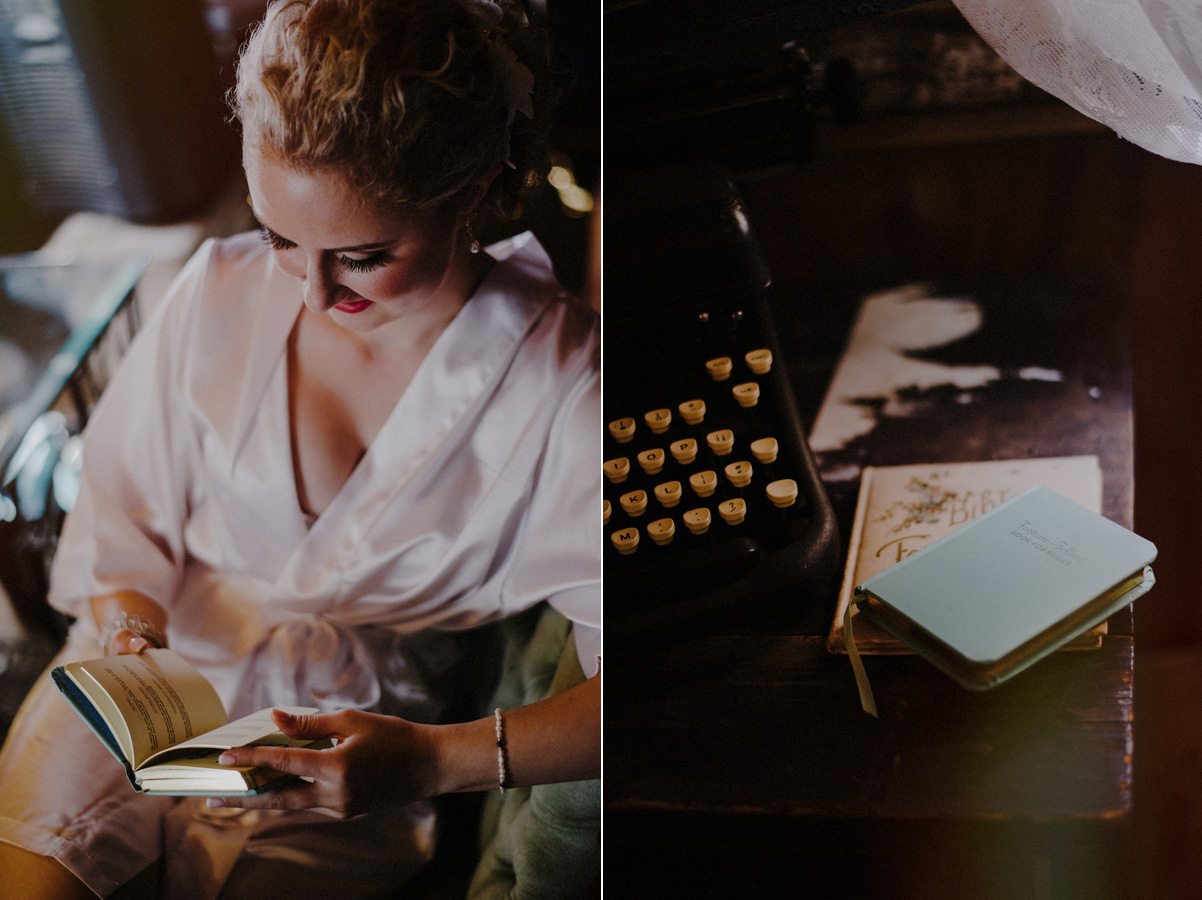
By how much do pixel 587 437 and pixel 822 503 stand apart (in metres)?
0.25

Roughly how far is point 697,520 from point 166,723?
0.54 m

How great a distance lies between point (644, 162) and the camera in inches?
43.9

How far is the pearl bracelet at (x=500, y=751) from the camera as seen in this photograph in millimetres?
868

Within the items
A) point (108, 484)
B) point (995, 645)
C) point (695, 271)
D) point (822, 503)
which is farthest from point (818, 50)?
point (108, 484)

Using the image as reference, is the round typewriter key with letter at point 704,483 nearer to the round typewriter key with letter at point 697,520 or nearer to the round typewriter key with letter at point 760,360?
the round typewriter key with letter at point 697,520

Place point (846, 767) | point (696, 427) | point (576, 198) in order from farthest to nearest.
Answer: point (696, 427) → point (576, 198) → point (846, 767)

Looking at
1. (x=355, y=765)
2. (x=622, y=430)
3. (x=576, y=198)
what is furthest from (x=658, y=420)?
(x=355, y=765)

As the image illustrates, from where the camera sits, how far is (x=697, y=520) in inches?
35.4

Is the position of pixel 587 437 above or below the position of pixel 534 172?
below

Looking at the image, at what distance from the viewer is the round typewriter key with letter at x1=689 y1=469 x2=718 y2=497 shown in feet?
3.03

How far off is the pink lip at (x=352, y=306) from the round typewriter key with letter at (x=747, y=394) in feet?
1.34

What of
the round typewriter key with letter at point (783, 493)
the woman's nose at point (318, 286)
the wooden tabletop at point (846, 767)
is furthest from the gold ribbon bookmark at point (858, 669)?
the woman's nose at point (318, 286)

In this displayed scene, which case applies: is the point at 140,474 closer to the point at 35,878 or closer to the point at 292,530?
the point at 292,530

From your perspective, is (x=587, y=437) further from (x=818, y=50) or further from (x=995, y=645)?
(x=818, y=50)
